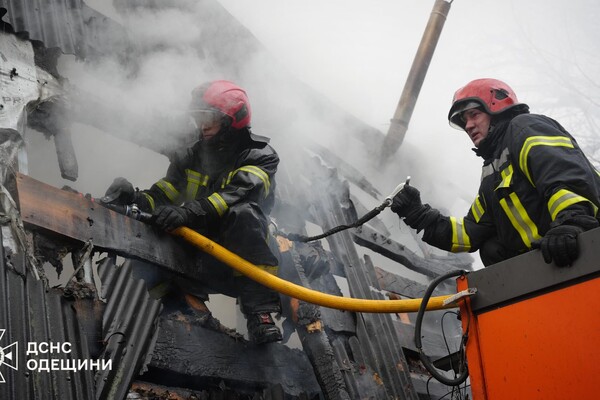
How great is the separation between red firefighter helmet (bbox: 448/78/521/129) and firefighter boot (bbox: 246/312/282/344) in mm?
1896

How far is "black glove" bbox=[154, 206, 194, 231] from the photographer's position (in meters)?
3.87

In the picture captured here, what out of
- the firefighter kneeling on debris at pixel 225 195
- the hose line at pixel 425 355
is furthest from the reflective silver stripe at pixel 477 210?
the firefighter kneeling on debris at pixel 225 195

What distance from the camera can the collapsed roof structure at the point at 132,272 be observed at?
10.2ft

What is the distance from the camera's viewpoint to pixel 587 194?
303 cm

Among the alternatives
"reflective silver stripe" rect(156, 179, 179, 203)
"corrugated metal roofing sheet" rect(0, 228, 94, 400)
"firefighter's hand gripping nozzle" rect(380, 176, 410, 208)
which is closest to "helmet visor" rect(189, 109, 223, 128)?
"reflective silver stripe" rect(156, 179, 179, 203)

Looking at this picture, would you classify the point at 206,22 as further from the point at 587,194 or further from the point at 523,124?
the point at 587,194

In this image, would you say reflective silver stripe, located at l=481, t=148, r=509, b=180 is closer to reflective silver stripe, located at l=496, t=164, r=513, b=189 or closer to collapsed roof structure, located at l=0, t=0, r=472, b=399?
reflective silver stripe, located at l=496, t=164, r=513, b=189

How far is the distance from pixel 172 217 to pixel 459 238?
1862mm

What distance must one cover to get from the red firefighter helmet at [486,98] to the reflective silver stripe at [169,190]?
6.82 feet

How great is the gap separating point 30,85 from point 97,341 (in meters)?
1.72

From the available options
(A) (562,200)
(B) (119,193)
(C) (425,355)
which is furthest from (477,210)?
(B) (119,193)

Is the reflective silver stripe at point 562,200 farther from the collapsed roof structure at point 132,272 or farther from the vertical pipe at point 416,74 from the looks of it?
the vertical pipe at point 416,74

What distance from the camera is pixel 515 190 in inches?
140

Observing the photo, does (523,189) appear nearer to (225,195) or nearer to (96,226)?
(225,195)
